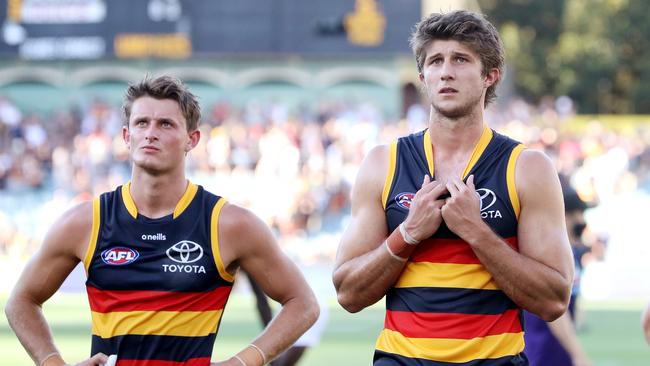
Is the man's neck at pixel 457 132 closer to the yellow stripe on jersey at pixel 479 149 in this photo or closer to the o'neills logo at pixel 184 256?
the yellow stripe on jersey at pixel 479 149

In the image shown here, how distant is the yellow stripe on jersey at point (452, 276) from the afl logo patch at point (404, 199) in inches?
9.2

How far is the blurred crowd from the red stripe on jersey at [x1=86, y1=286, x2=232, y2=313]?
1710 centimetres

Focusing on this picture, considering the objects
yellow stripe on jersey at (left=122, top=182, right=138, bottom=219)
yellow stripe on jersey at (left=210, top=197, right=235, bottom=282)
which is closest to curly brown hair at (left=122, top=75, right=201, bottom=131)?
yellow stripe on jersey at (left=122, top=182, right=138, bottom=219)

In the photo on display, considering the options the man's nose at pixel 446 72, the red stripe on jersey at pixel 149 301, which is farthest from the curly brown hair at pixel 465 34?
the red stripe on jersey at pixel 149 301

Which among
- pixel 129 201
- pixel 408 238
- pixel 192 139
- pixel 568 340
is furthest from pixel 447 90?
pixel 568 340

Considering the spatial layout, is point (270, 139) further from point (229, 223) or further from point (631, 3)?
point (631, 3)

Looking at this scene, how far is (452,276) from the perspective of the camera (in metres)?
4.96

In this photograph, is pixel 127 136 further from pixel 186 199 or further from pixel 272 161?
pixel 272 161

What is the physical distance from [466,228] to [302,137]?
21.0m

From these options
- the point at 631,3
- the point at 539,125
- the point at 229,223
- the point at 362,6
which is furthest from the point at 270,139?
the point at 631,3

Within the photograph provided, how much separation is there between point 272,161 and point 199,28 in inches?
156

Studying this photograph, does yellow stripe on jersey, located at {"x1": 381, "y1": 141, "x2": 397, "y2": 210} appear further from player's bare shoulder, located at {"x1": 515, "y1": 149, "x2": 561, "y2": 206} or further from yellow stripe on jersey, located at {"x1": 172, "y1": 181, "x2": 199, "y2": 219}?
yellow stripe on jersey, located at {"x1": 172, "y1": 181, "x2": 199, "y2": 219}

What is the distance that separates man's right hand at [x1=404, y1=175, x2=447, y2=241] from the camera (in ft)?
15.9

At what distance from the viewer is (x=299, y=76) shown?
3269cm
